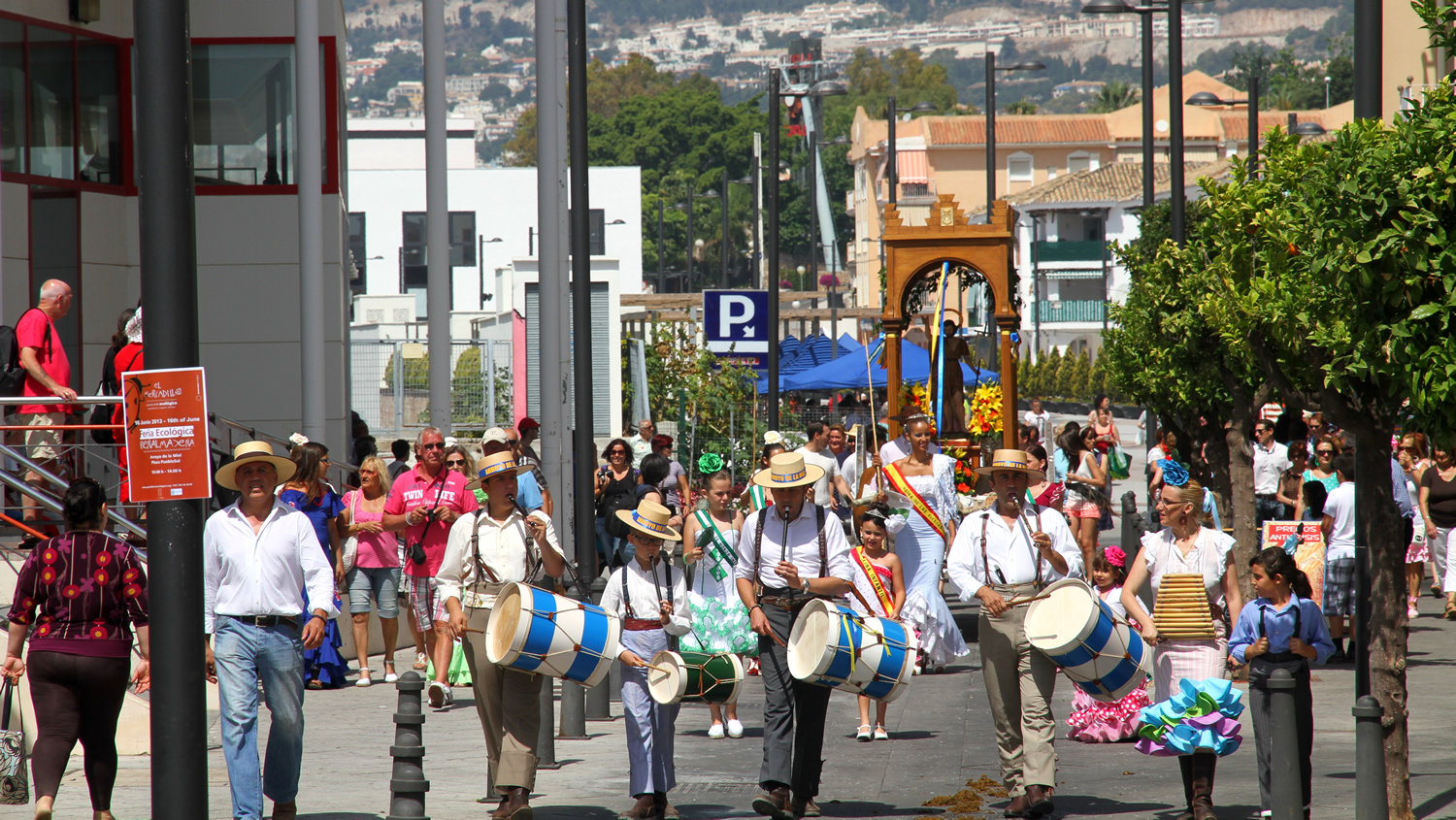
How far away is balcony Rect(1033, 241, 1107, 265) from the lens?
8538cm

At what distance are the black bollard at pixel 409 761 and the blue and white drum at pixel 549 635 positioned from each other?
52cm

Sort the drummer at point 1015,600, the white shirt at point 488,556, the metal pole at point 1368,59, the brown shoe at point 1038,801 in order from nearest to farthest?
1. the brown shoe at point 1038,801
2. the drummer at point 1015,600
3. the metal pole at point 1368,59
4. the white shirt at point 488,556

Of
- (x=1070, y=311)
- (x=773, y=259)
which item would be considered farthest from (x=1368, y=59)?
(x=1070, y=311)

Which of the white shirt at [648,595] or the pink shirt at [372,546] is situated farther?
the pink shirt at [372,546]

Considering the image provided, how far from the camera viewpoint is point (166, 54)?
586 centimetres

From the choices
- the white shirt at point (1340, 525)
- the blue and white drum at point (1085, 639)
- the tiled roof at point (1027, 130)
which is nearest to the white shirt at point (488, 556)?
the blue and white drum at point (1085, 639)

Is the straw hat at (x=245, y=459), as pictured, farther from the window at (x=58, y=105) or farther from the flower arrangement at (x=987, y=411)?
the window at (x=58, y=105)

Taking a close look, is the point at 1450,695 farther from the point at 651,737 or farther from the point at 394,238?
the point at 394,238

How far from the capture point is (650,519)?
8.72 meters

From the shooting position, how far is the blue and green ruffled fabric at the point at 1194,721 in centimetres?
798

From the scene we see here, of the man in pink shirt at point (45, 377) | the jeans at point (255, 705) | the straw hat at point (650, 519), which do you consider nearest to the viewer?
the jeans at point (255, 705)

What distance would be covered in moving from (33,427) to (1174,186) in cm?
1253

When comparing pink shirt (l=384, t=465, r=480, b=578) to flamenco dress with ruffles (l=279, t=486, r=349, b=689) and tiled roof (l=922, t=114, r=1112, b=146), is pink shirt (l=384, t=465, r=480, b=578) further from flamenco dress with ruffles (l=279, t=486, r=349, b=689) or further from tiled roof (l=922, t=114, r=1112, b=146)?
tiled roof (l=922, t=114, r=1112, b=146)

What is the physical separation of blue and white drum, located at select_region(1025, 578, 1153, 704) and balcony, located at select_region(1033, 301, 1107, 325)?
78.7 metres
